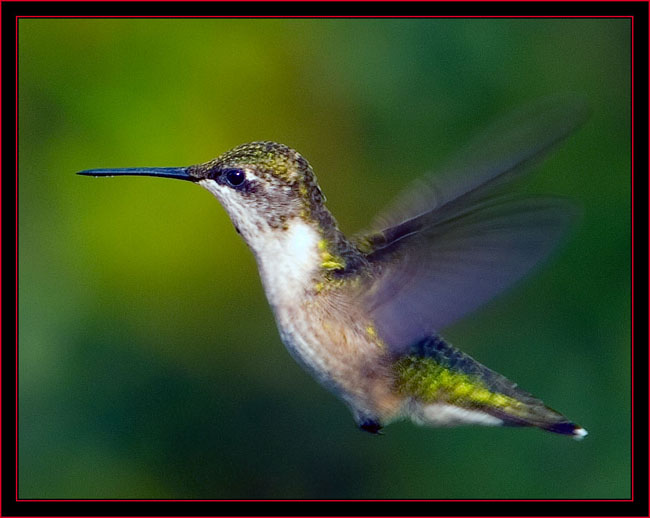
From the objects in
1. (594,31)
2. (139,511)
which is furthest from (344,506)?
(594,31)

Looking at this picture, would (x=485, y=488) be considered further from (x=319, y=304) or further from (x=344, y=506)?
(x=319, y=304)

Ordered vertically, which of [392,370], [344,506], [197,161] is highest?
[197,161]

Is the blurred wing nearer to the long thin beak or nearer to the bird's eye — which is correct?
the bird's eye

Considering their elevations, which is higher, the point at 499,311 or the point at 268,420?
the point at 499,311

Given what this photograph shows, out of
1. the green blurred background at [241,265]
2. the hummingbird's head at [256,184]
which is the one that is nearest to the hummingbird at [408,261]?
the hummingbird's head at [256,184]

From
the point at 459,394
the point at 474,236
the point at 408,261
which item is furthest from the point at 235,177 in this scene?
the point at 459,394

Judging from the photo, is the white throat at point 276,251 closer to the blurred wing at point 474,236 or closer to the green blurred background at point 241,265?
the blurred wing at point 474,236

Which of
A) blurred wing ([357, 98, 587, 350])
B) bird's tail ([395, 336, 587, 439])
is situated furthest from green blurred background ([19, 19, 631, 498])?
blurred wing ([357, 98, 587, 350])
